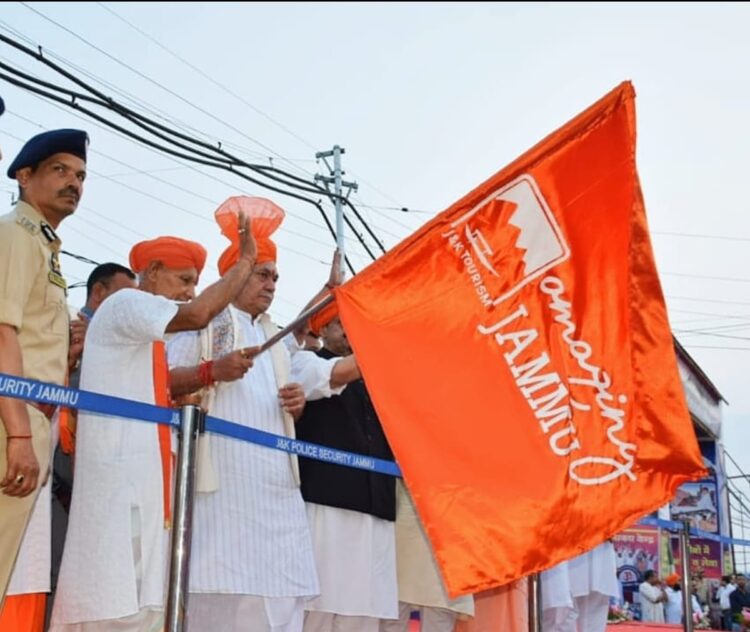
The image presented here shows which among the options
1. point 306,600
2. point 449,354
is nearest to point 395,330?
point 449,354

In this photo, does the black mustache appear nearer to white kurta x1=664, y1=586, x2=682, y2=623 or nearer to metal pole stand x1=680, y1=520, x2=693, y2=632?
metal pole stand x1=680, y1=520, x2=693, y2=632

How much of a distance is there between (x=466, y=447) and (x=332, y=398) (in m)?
1.36

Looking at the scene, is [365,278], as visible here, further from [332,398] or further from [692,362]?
[692,362]

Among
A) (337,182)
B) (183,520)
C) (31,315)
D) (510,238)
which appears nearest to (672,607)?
(337,182)

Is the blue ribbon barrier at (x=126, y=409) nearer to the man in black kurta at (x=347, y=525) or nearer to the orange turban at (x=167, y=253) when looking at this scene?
the man in black kurta at (x=347, y=525)

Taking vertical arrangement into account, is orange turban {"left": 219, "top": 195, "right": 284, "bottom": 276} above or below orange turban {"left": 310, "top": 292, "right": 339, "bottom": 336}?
above

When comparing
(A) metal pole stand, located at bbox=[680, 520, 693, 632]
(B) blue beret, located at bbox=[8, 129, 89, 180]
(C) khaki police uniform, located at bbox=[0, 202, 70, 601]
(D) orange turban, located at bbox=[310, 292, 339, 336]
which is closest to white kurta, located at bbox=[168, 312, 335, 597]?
(D) orange turban, located at bbox=[310, 292, 339, 336]

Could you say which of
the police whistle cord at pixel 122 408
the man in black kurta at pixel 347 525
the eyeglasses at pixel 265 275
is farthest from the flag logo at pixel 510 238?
the man in black kurta at pixel 347 525

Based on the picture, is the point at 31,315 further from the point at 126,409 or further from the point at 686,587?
the point at 686,587

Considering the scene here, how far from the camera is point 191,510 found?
294 centimetres

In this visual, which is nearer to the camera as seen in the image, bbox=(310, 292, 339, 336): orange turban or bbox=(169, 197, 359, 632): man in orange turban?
bbox=(169, 197, 359, 632): man in orange turban

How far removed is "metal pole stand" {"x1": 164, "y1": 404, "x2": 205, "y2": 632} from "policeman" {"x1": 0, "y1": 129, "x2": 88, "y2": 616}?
1.30 feet

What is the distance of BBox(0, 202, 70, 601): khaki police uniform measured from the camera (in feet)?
9.00

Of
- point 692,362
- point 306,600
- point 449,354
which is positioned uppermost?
point 692,362
